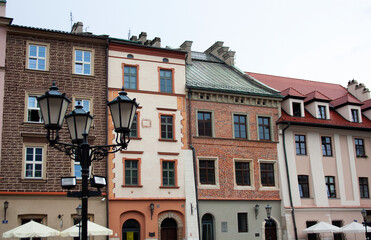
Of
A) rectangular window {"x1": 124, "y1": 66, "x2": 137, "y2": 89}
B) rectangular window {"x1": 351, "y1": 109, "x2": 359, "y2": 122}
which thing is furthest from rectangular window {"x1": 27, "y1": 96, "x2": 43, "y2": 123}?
rectangular window {"x1": 351, "y1": 109, "x2": 359, "y2": 122}

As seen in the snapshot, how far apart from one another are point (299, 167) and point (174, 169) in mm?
8853

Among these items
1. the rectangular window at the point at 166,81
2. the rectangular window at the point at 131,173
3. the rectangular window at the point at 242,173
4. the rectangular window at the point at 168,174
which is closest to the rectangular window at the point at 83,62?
the rectangular window at the point at 166,81

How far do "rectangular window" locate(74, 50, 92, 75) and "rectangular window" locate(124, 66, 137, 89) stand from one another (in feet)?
7.05

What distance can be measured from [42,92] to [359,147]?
22479mm

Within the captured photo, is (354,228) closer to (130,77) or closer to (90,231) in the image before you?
(130,77)

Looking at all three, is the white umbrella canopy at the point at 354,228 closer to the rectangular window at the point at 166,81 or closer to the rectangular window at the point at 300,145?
the rectangular window at the point at 300,145

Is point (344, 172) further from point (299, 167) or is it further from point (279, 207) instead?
point (279, 207)

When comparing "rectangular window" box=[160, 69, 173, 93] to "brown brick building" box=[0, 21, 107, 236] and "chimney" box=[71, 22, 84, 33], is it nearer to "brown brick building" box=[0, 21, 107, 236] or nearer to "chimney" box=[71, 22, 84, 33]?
"brown brick building" box=[0, 21, 107, 236]

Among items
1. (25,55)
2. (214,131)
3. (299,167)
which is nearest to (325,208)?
(299,167)

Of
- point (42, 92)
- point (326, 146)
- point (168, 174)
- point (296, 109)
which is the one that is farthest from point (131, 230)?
point (326, 146)

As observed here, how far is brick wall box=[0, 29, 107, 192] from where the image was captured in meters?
24.8

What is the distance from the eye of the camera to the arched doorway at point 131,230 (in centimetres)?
2677

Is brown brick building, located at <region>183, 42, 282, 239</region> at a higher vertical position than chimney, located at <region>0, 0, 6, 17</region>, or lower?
lower

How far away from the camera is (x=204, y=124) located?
1182 inches
